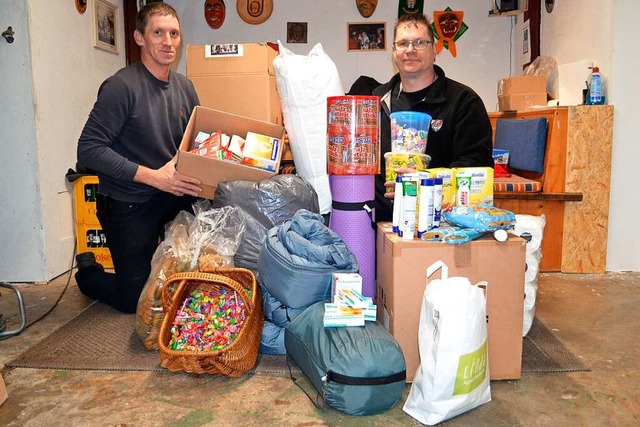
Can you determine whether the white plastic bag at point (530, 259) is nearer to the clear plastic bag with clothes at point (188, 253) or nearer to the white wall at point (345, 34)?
the clear plastic bag with clothes at point (188, 253)

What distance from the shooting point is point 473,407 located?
1.81 meters

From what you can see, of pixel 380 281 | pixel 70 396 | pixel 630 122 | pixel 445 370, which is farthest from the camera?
pixel 630 122

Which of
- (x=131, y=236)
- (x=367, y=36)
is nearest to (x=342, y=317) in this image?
(x=131, y=236)

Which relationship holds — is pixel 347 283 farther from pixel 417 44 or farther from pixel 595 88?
pixel 595 88

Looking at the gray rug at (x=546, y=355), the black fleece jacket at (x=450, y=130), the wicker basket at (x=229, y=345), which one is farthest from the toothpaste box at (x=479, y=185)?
the wicker basket at (x=229, y=345)

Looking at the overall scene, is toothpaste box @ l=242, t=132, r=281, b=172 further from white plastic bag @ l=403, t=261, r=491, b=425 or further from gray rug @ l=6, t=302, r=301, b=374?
white plastic bag @ l=403, t=261, r=491, b=425

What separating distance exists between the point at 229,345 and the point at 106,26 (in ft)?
9.93

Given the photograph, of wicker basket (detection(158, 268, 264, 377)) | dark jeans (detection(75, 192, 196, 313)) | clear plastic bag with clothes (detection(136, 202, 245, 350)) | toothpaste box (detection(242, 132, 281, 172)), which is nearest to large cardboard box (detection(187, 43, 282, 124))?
toothpaste box (detection(242, 132, 281, 172))

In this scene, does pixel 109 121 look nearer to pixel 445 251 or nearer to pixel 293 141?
pixel 293 141

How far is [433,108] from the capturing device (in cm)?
250

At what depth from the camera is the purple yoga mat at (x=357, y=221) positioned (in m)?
2.20

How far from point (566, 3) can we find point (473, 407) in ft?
10.1

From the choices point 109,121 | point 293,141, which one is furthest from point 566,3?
point 109,121

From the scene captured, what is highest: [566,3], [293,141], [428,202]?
[566,3]
